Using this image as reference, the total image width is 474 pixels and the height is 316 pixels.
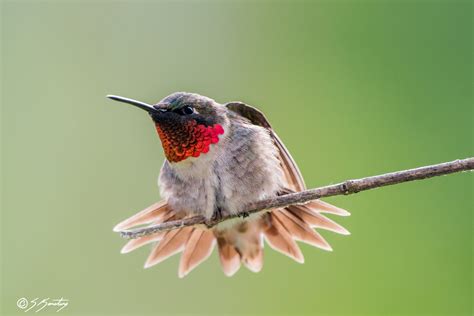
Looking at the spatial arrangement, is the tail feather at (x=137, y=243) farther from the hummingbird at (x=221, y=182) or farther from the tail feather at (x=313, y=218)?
the tail feather at (x=313, y=218)

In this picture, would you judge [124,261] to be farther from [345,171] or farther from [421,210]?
[421,210]

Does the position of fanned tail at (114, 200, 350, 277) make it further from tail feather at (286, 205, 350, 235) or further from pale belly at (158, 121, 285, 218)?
pale belly at (158, 121, 285, 218)

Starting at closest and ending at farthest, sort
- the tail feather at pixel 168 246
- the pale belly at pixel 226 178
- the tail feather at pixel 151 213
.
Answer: the pale belly at pixel 226 178 → the tail feather at pixel 151 213 → the tail feather at pixel 168 246

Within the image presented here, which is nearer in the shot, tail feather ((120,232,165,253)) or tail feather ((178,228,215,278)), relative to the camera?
tail feather ((120,232,165,253))

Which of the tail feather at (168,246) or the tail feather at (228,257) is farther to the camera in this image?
the tail feather at (228,257)

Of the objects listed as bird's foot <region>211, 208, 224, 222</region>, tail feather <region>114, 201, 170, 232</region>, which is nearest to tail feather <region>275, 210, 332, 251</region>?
bird's foot <region>211, 208, 224, 222</region>

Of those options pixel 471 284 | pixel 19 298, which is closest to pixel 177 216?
pixel 19 298

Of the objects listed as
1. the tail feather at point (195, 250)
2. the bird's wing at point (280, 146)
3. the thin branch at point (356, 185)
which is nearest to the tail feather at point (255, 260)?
the tail feather at point (195, 250)

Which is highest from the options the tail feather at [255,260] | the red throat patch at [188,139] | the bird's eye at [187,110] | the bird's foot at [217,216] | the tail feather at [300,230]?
the bird's eye at [187,110]

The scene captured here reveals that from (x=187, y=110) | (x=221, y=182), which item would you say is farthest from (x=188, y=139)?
(x=221, y=182)
